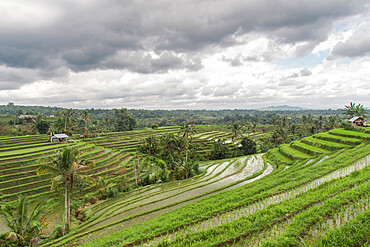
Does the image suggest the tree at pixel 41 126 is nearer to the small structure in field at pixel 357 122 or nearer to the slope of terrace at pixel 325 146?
the slope of terrace at pixel 325 146

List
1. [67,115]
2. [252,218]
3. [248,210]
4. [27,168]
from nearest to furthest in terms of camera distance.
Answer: [252,218], [248,210], [27,168], [67,115]

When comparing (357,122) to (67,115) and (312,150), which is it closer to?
(312,150)

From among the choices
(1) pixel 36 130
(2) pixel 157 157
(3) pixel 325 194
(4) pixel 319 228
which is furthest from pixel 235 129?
(1) pixel 36 130

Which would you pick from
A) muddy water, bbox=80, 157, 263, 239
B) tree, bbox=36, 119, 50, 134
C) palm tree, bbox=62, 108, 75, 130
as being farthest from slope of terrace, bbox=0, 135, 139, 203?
tree, bbox=36, 119, 50, 134

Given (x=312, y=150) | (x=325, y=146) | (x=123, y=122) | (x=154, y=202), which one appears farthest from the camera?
(x=123, y=122)

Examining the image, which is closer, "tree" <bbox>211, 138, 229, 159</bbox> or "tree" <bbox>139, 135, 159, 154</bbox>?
"tree" <bbox>139, 135, 159, 154</bbox>

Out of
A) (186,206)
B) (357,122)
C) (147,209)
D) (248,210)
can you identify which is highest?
(357,122)

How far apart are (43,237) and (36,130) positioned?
2539 inches

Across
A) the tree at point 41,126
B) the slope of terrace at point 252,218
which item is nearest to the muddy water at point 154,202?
the slope of terrace at point 252,218

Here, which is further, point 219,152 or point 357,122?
point 219,152

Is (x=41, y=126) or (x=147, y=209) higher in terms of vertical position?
(x=41, y=126)

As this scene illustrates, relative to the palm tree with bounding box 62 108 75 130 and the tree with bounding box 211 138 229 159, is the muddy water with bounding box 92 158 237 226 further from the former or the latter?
the palm tree with bounding box 62 108 75 130

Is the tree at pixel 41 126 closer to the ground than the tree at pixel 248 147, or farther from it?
farther from it

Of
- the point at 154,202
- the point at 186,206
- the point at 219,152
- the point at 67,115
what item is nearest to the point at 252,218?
the point at 186,206
